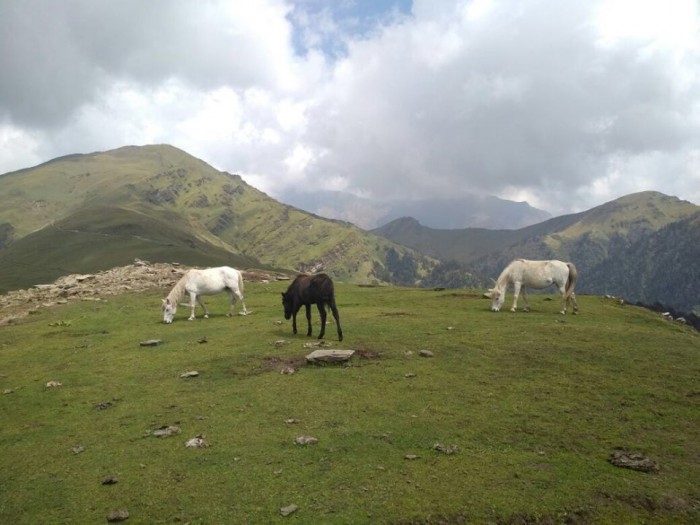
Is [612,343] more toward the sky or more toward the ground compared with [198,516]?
more toward the sky

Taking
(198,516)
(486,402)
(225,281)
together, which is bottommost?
(198,516)

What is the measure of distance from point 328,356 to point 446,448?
678 centimetres

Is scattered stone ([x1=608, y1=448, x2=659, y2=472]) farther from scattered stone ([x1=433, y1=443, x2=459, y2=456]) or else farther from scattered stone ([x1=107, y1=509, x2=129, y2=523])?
scattered stone ([x1=107, y1=509, x2=129, y2=523])

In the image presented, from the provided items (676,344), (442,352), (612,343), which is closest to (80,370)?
(442,352)

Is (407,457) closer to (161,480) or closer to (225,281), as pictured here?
(161,480)

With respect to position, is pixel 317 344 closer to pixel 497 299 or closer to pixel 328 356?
pixel 328 356

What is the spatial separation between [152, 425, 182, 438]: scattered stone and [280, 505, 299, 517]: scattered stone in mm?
4596

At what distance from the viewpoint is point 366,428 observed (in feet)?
38.6

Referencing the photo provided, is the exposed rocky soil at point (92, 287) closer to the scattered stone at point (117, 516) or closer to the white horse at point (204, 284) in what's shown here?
the white horse at point (204, 284)

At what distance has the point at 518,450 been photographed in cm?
1070

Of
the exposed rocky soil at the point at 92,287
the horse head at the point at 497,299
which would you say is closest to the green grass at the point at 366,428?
the horse head at the point at 497,299

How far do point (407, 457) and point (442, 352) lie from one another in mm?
8299

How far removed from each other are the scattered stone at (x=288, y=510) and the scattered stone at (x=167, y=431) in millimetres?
4596

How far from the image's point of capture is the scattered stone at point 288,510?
8602 millimetres
